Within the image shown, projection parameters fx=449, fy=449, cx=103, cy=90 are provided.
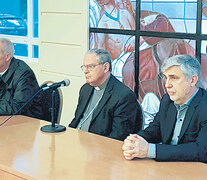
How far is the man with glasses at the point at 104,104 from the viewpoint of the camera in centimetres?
321

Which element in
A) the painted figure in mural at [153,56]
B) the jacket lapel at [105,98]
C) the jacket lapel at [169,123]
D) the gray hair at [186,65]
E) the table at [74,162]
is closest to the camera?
the table at [74,162]

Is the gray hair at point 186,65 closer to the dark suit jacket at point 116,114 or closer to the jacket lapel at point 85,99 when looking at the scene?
the dark suit jacket at point 116,114

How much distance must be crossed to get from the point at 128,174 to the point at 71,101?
3.02m

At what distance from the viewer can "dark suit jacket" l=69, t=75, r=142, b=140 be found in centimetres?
319

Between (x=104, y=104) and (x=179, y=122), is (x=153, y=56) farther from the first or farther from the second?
(x=179, y=122)

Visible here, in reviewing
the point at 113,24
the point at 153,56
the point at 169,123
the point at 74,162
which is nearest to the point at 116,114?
the point at 169,123

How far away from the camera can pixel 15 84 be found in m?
3.67

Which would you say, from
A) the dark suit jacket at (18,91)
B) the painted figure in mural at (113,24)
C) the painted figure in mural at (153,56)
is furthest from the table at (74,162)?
the painted figure in mural at (113,24)

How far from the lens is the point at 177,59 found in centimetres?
264

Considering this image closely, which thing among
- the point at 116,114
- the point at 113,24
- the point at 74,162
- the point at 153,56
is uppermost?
the point at 113,24

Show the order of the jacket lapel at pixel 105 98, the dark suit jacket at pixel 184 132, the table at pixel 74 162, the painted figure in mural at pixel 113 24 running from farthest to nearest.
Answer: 1. the painted figure in mural at pixel 113 24
2. the jacket lapel at pixel 105 98
3. the dark suit jacket at pixel 184 132
4. the table at pixel 74 162

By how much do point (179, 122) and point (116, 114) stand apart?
0.60 metres

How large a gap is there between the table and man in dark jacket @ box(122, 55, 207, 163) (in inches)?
2.4

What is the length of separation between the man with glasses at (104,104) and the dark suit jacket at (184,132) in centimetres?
33
